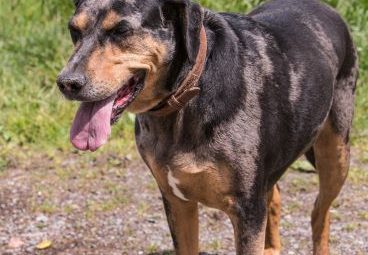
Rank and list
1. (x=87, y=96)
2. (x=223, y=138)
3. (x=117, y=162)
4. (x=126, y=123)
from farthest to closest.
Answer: (x=126, y=123) → (x=117, y=162) → (x=223, y=138) → (x=87, y=96)

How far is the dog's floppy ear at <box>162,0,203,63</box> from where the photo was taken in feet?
11.8

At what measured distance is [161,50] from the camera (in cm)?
358

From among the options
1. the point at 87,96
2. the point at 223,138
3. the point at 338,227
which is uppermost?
the point at 87,96

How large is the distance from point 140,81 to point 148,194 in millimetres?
2424

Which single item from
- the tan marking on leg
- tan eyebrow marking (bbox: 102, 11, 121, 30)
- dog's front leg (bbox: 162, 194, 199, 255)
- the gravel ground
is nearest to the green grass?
the gravel ground

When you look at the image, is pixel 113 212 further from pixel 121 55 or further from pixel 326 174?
pixel 121 55

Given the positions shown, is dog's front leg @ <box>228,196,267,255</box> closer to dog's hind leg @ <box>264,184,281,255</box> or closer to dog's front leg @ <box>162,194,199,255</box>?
dog's front leg @ <box>162,194,199,255</box>

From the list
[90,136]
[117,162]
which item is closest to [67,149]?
[117,162]

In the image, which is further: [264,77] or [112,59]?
[264,77]

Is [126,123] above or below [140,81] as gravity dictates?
below

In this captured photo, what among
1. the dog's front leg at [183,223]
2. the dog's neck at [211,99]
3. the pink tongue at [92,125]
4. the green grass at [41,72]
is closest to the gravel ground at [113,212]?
the green grass at [41,72]

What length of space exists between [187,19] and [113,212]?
A: 2415 mm

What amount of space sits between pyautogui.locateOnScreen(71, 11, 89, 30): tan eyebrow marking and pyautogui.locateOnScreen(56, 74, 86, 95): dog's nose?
0.24 meters

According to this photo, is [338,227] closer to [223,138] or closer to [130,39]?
[223,138]
